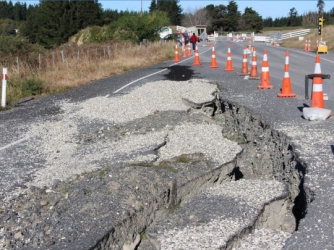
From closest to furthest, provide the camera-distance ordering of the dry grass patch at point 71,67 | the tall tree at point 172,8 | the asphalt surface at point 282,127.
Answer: the asphalt surface at point 282,127
the dry grass patch at point 71,67
the tall tree at point 172,8

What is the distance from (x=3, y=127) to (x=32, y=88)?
4.59 metres

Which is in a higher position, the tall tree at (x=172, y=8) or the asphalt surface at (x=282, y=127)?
the tall tree at (x=172, y=8)

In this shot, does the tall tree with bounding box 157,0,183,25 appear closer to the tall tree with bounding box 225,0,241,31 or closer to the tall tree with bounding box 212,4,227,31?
the tall tree with bounding box 212,4,227,31

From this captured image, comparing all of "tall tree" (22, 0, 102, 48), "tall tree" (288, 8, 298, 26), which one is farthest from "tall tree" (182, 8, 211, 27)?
"tall tree" (22, 0, 102, 48)

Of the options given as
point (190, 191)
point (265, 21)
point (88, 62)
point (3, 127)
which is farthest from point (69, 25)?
point (265, 21)

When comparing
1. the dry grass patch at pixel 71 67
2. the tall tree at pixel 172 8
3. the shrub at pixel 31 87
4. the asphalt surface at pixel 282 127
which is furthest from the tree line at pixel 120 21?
the asphalt surface at pixel 282 127

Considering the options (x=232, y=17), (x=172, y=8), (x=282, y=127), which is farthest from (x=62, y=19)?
(x=232, y=17)

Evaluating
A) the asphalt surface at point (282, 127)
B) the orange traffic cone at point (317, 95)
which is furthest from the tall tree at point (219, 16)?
the orange traffic cone at point (317, 95)

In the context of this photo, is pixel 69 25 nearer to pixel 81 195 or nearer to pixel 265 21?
pixel 81 195

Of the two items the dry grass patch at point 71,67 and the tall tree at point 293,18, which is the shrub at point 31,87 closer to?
the dry grass patch at point 71,67

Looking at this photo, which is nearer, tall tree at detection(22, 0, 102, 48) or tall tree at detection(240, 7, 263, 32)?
tall tree at detection(22, 0, 102, 48)

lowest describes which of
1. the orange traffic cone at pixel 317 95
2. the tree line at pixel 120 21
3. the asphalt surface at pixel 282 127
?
the asphalt surface at pixel 282 127

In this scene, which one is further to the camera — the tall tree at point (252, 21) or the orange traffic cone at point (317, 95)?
the tall tree at point (252, 21)

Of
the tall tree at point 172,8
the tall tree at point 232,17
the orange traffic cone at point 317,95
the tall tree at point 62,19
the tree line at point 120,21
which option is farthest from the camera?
the tall tree at point 232,17
